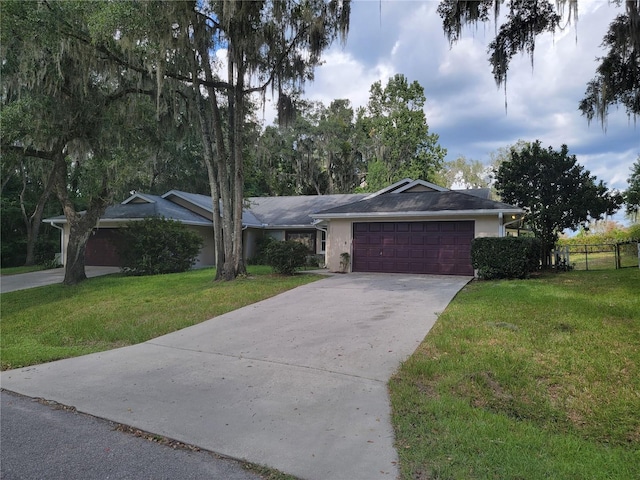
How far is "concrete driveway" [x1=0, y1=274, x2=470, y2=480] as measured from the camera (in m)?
3.47

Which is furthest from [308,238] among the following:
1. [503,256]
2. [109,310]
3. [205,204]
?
[109,310]

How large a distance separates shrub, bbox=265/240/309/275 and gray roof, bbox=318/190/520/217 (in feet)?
8.89

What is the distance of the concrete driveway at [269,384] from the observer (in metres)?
3.47

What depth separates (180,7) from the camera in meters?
10.5

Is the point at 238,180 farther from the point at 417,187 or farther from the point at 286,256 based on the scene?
the point at 417,187

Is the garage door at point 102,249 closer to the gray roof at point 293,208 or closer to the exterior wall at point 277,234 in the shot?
the gray roof at point 293,208

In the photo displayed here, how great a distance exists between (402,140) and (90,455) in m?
32.7

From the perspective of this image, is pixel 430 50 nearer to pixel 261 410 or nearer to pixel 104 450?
pixel 261 410

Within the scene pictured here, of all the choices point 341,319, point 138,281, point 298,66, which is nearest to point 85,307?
point 138,281

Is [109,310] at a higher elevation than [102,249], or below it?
below

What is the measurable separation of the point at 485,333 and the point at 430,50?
5679 millimetres

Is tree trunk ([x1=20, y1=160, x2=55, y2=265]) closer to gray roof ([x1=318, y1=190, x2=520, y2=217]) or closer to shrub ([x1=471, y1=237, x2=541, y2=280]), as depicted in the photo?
gray roof ([x1=318, y1=190, x2=520, y2=217])

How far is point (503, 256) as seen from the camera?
12.3 m

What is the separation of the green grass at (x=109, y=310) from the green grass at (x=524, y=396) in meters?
5.23
